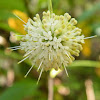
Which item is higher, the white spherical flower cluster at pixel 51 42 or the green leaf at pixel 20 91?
the white spherical flower cluster at pixel 51 42

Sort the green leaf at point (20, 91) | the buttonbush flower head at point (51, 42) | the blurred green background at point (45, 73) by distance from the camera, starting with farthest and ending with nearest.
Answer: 1. the blurred green background at point (45, 73)
2. the green leaf at point (20, 91)
3. the buttonbush flower head at point (51, 42)

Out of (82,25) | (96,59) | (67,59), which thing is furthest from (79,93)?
(67,59)

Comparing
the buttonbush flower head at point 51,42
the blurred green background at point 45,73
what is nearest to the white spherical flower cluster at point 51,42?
the buttonbush flower head at point 51,42

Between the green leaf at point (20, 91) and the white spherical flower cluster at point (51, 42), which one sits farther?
the green leaf at point (20, 91)

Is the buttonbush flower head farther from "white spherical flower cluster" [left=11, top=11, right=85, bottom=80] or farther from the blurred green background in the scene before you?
the blurred green background

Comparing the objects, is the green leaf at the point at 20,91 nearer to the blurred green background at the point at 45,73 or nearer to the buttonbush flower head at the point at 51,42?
the blurred green background at the point at 45,73

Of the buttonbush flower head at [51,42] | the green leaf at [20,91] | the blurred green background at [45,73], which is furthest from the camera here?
the blurred green background at [45,73]

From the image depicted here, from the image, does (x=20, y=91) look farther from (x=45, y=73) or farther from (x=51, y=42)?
(x=51, y=42)

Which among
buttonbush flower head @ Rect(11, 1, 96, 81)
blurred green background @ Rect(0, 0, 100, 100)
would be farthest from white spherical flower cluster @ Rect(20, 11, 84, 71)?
blurred green background @ Rect(0, 0, 100, 100)

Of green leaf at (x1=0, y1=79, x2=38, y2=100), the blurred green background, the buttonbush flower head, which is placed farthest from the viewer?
the blurred green background
